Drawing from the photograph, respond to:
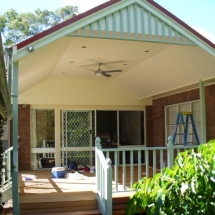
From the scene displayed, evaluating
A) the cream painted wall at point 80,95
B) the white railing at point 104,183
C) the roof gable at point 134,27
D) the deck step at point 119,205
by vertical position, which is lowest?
the deck step at point 119,205

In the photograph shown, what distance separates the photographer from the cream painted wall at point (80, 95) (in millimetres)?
10578

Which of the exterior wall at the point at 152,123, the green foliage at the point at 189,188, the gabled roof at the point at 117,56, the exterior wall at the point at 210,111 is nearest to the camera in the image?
the green foliage at the point at 189,188

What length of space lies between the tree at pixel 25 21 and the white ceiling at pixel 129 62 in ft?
56.0

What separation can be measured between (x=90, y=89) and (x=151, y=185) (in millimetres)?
7251

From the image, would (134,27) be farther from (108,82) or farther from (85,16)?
(108,82)

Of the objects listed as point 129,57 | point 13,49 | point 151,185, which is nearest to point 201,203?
point 151,185

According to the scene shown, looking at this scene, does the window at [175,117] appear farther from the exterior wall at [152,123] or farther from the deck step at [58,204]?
the deck step at [58,204]

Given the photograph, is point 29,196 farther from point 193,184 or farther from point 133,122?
point 133,122

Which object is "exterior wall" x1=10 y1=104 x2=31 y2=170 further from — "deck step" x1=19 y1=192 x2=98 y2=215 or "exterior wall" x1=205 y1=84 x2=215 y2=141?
"exterior wall" x1=205 y1=84 x2=215 y2=141

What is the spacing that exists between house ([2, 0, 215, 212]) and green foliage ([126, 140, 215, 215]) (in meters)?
2.56

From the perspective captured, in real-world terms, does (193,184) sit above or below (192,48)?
below

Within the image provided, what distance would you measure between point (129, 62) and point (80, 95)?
3.07 m

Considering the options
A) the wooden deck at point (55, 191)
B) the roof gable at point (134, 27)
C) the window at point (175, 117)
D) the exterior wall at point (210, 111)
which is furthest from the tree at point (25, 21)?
the roof gable at point (134, 27)

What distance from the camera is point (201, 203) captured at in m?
3.64
